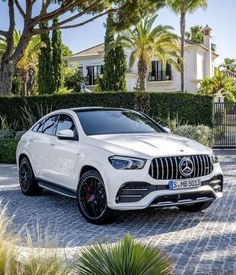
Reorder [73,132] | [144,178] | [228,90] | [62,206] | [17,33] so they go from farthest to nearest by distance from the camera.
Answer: [228,90] < [17,33] < [62,206] < [73,132] < [144,178]

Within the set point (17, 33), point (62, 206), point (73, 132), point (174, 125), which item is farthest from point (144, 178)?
point (17, 33)

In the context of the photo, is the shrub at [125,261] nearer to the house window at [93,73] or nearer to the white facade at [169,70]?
the white facade at [169,70]

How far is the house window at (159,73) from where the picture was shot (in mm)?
49472

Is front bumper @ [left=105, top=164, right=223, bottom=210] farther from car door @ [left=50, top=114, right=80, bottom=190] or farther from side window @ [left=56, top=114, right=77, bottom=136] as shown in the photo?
side window @ [left=56, top=114, right=77, bottom=136]

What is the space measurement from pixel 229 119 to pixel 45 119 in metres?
14.7

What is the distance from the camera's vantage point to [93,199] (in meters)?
7.00

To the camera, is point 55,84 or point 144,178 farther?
point 55,84

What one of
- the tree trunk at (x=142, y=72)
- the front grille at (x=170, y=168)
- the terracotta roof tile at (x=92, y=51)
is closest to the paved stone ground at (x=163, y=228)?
the front grille at (x=170, y=168)

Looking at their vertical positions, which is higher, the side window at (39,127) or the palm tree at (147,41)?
the palm tree at (147,41)

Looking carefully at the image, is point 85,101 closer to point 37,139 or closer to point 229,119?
point 229,119

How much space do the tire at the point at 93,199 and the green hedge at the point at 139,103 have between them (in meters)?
14.2

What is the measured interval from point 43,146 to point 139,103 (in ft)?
42.1

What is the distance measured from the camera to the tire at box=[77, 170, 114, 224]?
268 inches

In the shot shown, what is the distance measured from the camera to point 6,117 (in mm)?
22312
